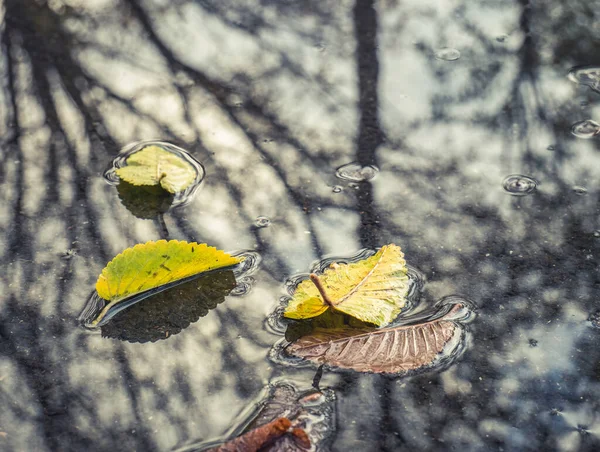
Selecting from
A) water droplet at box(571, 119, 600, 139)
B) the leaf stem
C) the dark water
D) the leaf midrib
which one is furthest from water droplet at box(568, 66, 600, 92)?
the leaf stem

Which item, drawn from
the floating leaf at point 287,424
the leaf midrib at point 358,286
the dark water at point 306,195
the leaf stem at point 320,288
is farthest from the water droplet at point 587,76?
the floating leaf at point 287,424

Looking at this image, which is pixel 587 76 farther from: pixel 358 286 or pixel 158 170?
pixel 158 170

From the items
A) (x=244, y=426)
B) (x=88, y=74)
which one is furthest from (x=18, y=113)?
(x=244, y=426)

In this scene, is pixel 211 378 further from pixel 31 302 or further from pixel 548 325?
pixel 548 325

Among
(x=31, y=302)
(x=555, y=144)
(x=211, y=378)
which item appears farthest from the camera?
(x=555, y=144)

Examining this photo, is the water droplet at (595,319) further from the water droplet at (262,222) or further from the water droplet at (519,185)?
the water droplet at (262,222)

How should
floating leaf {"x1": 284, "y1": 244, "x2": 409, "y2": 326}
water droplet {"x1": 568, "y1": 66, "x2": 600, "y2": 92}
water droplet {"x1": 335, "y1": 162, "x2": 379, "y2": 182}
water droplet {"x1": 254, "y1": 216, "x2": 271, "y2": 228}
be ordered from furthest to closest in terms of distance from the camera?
water droplet {"x1": 568, "y1": 66, "x2": 600, "y2": 92}, water droplet {"x1": 335, "y1": 162, "x2": 379, "y2": 182}, water droplet {"x1": 254, "y1": 216, "x2": 271, "y2": 228}, floating leaf {"x1": 284, "y1": 244, "x2": 409, "y2": 326}

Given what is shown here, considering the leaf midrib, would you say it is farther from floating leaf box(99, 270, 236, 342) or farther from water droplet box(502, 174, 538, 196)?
water droplet box(502, 174, 538, 196)
